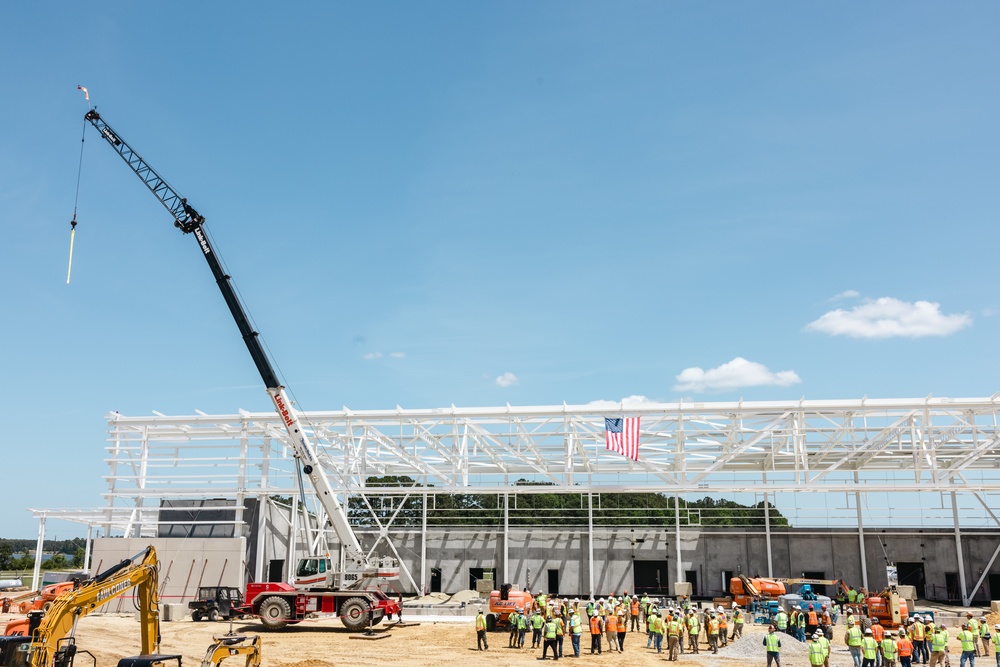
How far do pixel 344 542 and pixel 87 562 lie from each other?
17.7 metres

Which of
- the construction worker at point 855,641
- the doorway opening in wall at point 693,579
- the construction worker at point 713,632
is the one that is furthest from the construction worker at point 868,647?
the doorway opening in wall at point 693,579

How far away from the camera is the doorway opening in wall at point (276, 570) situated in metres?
42.5

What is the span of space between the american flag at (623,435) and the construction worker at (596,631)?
10.6 m

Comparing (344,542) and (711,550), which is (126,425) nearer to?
(344,542)

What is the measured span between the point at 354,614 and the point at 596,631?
9.80 metres

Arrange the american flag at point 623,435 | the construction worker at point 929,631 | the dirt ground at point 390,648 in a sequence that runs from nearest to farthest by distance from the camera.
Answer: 1. the construction worker at point 929,631
2. the dirt ground at point 390,648
3. the american flag at point 623,435

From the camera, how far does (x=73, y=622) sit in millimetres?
16750

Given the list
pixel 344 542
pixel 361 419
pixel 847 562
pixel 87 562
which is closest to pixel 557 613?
pixel 344 542

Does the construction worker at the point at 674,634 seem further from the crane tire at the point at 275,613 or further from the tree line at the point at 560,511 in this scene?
the tree line at the point at 560,511

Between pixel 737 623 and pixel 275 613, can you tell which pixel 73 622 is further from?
pixel 737 623

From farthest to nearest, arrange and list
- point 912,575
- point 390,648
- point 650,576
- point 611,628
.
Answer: point 650,576, point 912,575, point 390,648, point 611,628

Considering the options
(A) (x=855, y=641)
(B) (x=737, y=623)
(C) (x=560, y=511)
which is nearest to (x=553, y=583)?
(C) (x=560, y=511)

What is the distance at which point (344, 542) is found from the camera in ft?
108

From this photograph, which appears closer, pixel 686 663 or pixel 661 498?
pixel 686 663
